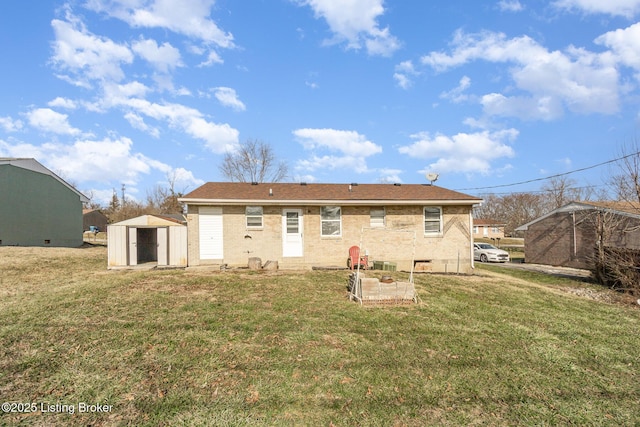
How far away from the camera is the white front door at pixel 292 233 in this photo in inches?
542

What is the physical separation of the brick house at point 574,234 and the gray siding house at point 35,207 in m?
33.4

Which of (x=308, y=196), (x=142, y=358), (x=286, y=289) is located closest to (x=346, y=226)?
(x=308, y=196)

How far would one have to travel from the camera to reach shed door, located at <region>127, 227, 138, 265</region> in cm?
1309

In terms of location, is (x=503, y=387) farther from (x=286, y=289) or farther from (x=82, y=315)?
(x=82, y=315)

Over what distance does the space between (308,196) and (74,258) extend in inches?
473

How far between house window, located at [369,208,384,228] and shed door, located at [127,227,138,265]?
33.5 ft

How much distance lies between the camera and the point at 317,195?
14.3m

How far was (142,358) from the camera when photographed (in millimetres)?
4652

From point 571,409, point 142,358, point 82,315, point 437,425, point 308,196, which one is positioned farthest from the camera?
point 308,196

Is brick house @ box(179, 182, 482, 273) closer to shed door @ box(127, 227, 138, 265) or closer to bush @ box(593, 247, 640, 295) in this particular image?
shed door @ box(127, 227, 138, 265)

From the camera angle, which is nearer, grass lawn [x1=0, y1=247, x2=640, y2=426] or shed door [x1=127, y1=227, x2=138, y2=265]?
grass lawn [x1=0, y1=247, x2=640, y2=426]

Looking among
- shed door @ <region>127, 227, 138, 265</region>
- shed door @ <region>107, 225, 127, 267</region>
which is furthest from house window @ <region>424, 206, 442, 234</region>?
shed door @ <region>107, 225, 127, 267</region>

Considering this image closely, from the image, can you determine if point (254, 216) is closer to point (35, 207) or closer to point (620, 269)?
point (620, 269)

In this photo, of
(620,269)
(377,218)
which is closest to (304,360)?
(377,218)
